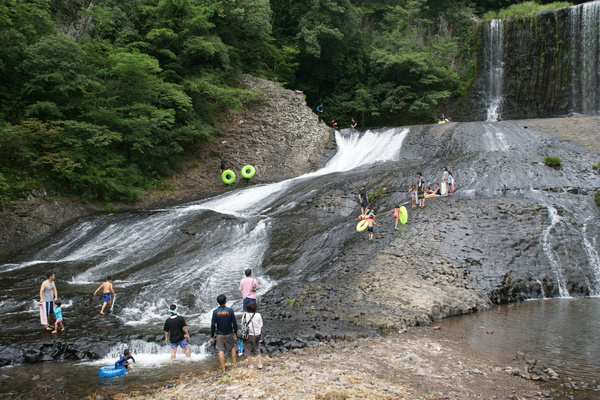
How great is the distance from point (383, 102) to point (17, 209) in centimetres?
2546

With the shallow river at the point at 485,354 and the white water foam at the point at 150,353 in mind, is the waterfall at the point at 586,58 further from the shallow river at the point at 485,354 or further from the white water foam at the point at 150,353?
the white water foam at the point at 150,353

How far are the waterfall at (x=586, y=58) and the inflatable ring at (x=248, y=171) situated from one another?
22.1m

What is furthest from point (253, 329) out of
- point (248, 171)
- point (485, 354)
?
point (248, 171)

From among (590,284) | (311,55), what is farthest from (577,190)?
(311,55)

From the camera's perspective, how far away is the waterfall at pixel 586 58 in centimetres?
2881

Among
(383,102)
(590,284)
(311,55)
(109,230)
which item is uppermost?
(311,55)

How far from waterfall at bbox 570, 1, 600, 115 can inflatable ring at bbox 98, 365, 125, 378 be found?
31692mm

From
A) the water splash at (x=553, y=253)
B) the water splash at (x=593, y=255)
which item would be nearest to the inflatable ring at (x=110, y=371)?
the water splash at (x=553, y=253)

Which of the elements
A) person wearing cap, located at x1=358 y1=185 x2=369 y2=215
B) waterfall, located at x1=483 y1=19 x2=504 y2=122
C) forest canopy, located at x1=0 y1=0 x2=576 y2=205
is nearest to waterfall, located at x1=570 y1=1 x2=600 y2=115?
waterfall, located at x1=483 y1=19 x2=504 y2=122

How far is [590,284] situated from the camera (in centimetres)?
1272

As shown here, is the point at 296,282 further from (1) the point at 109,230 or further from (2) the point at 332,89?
(2) the point at 332,89

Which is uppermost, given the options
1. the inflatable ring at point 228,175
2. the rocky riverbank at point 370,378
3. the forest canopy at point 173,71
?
the forest canopy at point 173,71

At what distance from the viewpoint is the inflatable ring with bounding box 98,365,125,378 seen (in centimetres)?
766

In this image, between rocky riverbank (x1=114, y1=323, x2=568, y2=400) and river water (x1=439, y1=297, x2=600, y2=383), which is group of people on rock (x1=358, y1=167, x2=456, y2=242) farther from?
rocky riverbank (x1=114, y1=323, x2=568, y2=400)
